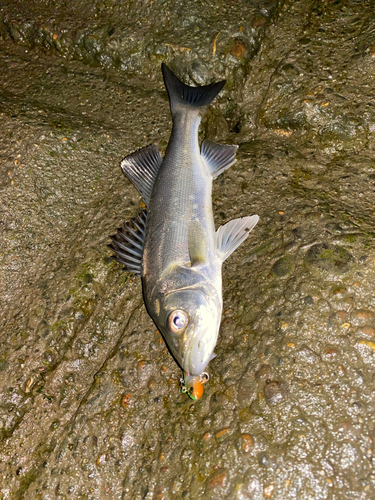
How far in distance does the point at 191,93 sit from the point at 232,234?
158 centimetres

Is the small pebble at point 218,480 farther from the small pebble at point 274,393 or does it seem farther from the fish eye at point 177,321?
the fish eye at point 177,321

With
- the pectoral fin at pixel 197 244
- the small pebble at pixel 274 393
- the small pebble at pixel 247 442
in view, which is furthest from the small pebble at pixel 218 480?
the pectoral fin at pixel 197 244

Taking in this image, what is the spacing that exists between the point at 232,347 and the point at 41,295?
167 cm

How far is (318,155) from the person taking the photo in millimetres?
3688

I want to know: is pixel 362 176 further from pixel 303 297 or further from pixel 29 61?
pixel 29 61

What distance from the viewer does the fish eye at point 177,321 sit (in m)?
2.71

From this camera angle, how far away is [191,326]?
271 cm

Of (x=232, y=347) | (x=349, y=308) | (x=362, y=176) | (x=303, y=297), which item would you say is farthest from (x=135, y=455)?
(x=362, y=176)

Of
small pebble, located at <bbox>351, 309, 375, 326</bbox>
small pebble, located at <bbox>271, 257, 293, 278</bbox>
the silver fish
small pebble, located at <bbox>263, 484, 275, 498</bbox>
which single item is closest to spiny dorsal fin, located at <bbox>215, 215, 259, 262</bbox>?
the silver fish

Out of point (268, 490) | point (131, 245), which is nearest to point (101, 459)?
point (268, 490)

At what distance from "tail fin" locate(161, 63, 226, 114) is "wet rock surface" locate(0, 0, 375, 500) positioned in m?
0.30

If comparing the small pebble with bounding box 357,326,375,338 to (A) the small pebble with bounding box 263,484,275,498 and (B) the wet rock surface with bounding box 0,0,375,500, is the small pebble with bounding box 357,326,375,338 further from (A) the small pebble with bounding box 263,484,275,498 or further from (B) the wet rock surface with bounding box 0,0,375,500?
(A) the small pebble with bounding box 263,484,275,498

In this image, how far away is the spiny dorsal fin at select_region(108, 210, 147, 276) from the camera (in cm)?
319

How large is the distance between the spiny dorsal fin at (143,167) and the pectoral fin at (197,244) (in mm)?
617
